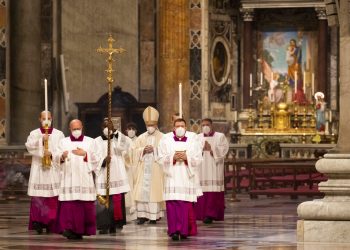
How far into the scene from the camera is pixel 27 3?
3238 centimetres

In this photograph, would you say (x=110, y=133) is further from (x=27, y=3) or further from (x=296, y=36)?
Result: (x=296, y=36)

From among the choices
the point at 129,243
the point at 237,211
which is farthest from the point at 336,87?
the point at 129,243

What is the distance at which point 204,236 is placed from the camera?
19062 millimetres

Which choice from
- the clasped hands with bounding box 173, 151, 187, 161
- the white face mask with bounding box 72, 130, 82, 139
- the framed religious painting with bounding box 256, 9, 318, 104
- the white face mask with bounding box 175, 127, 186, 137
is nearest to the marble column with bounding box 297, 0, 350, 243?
the clasped hands with bounding box 173, 151, 187, 161

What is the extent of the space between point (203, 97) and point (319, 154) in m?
3.98

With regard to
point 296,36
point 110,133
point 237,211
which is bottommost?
point 237,211

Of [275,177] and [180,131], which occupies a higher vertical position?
[180,131]

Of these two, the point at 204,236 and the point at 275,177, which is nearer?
the point at 204,236

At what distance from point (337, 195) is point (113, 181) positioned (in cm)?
492

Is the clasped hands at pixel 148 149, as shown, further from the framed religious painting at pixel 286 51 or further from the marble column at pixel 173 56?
the framed religious painting at pixel 286 51

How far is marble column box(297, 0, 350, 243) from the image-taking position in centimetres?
1600

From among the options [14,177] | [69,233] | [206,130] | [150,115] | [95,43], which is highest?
[95,43]

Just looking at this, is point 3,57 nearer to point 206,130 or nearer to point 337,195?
point 206,130

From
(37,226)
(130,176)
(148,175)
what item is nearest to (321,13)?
(130,176)
